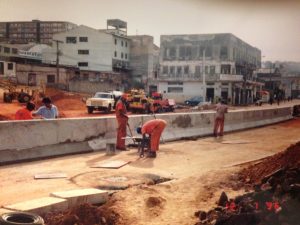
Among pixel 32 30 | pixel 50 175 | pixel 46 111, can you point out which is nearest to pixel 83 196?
pixel 50 175

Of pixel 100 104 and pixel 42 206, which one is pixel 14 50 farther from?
pixel 42 206

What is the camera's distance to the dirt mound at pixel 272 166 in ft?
25.5

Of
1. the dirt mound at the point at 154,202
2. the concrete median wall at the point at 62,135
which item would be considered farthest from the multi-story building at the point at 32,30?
the dirt mound at the point at 154,202

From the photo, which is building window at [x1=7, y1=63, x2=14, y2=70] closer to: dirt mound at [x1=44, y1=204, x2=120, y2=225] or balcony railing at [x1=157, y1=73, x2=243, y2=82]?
balcony railing at [x1=157, y1=73, x2=243, y2=82]

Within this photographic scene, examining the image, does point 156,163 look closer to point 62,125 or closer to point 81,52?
point 62,125

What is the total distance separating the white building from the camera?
7031 centimetres

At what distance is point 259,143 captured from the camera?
14562mm

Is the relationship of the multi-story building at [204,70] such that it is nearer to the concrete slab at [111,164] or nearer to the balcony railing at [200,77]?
the balcony railing at [200,77]

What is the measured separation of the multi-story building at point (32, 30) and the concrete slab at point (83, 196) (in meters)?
90.0

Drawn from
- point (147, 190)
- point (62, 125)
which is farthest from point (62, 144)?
point (147, 190)

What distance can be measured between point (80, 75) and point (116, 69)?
39.9 ft

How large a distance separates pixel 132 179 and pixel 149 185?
1.72ft

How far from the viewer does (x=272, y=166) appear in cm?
811

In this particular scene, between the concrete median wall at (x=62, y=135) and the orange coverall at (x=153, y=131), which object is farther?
the orange coverall at (x=153, y=131)
